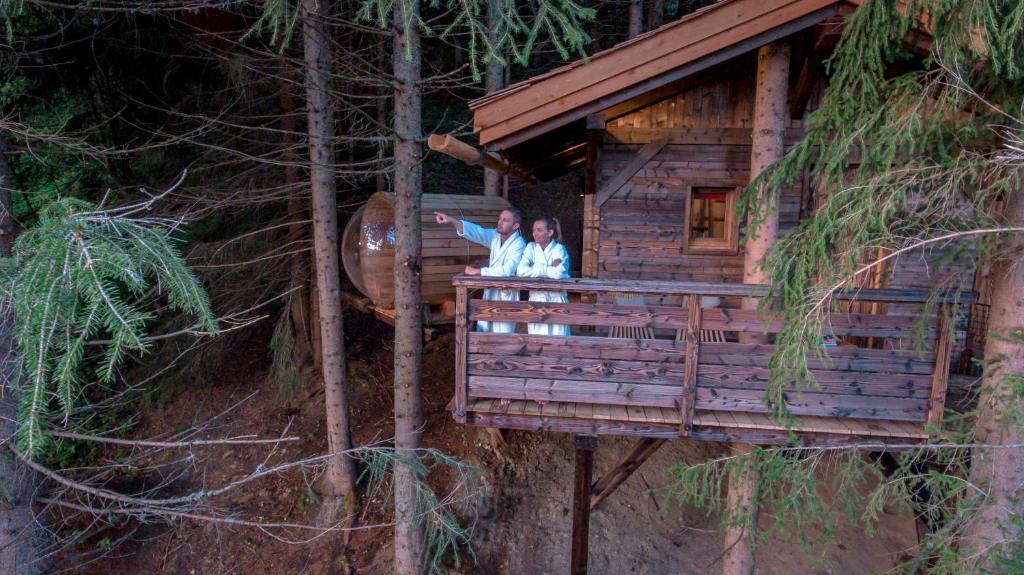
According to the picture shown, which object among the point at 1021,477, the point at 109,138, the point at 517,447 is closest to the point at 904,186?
the point at 1021,477

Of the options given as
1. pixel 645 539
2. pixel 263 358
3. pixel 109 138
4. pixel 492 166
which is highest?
pixel 109 138

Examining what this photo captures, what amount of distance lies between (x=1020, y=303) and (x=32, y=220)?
12703mm

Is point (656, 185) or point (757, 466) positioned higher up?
point (656, 185)

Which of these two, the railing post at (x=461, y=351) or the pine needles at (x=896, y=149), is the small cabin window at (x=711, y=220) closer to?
the pine needles at (x=896, y=149)

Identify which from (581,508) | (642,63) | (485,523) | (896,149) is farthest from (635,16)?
(485,523)

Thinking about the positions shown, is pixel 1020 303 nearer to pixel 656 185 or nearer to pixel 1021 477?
pixel 1021 477

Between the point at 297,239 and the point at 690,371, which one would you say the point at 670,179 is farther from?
the point at 297,239

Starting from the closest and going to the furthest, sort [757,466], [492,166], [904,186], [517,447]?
[904,186] → [757,466] → [492,166] → [517,447]

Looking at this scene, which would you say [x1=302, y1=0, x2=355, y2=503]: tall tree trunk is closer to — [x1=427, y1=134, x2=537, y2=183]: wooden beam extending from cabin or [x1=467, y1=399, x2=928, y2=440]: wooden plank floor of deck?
[x1=427, y1=134, x2=537, y2=183]: wooden beam extending from cabin

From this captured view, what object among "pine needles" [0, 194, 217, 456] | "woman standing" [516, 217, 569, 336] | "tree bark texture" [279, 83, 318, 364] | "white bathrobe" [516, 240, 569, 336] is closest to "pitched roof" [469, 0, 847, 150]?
"woman standing" [516, 217, 569, 336]

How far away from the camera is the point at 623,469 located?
629 centimetres

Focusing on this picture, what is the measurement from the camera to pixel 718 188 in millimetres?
7355

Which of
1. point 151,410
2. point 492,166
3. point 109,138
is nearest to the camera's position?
point 492,166

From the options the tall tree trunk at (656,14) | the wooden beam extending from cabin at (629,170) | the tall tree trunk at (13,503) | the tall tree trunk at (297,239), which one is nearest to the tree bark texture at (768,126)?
the wooden beam extending from cabin at (629,170)
